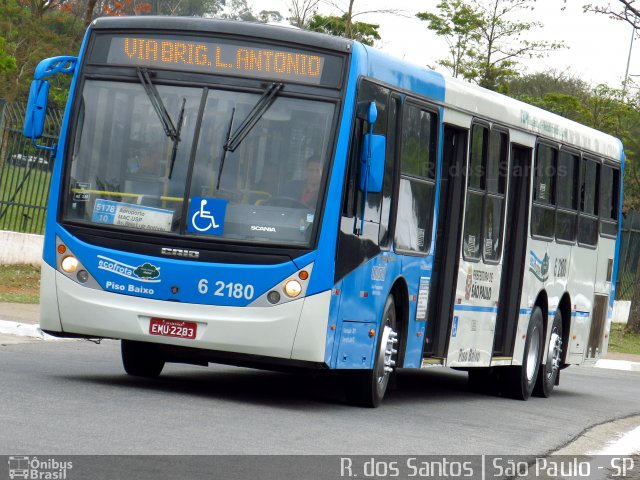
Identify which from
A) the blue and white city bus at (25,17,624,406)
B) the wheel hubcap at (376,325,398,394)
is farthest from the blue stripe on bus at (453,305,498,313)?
the blue and white city bus at (25,17,624,406)

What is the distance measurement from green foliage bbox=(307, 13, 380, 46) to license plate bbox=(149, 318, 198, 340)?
26.7 m

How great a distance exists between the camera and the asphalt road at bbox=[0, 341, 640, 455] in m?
8.48

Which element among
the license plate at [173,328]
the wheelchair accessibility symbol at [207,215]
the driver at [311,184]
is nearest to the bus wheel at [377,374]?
the driver at [311,184]

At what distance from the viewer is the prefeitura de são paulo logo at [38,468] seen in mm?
6730

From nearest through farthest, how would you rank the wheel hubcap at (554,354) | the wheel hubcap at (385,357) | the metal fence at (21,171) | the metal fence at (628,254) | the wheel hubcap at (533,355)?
1. the wheel hubcap at (385,357)
2. the wheel hubcap at (533,355)
3. the wheel hubcap at (554,354)
4. the metal fence at (21,171)
5. the metal fence at (628,254)

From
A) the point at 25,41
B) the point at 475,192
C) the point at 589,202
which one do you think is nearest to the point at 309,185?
the point at 475,192

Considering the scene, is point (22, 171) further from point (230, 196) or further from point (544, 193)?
point (230, 196)

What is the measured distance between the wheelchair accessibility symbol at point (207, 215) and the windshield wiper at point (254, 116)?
435 millimetres

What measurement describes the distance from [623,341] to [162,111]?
20.1 m

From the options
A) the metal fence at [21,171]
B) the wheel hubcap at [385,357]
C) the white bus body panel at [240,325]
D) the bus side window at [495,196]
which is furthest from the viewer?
the metal fence at [21,171]

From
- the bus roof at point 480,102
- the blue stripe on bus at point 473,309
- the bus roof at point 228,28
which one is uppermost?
the bus roof at point 480,102

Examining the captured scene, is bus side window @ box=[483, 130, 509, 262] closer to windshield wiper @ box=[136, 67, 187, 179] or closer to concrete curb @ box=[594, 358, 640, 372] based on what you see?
windshield wiper @ box=[136, 67, 187, 179]

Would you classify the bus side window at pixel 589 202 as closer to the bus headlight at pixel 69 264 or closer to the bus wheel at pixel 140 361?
the bus wheel at pixel 140 361

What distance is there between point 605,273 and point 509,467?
9.93m
